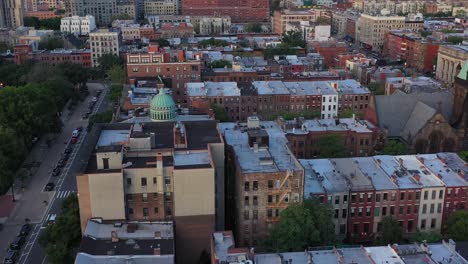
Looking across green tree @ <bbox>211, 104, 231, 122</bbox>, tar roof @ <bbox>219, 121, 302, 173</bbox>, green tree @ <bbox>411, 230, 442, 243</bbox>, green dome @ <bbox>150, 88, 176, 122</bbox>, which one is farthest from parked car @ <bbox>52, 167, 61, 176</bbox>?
green tree @ <bbox>411, 230, 442, 243</bbox>

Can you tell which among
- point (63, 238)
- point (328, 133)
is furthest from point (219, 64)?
point (63, 238)

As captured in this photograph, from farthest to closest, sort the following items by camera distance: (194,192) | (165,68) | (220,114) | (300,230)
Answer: (165,68)
(220,114)
(194,192)
(300,230)

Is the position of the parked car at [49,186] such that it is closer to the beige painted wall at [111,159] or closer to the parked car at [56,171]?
the parked car at [56,171]

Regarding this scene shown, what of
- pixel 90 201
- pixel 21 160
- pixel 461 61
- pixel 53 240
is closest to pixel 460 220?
pixel 90 201

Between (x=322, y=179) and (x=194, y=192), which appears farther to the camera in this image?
(x=322, y=179)

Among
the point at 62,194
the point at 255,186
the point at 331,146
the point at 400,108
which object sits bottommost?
Answer: the point at 62,194

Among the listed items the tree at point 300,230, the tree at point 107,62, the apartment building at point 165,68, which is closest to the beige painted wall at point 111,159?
the tree at point 300,230

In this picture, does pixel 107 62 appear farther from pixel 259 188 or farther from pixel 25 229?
pixel 259 188
